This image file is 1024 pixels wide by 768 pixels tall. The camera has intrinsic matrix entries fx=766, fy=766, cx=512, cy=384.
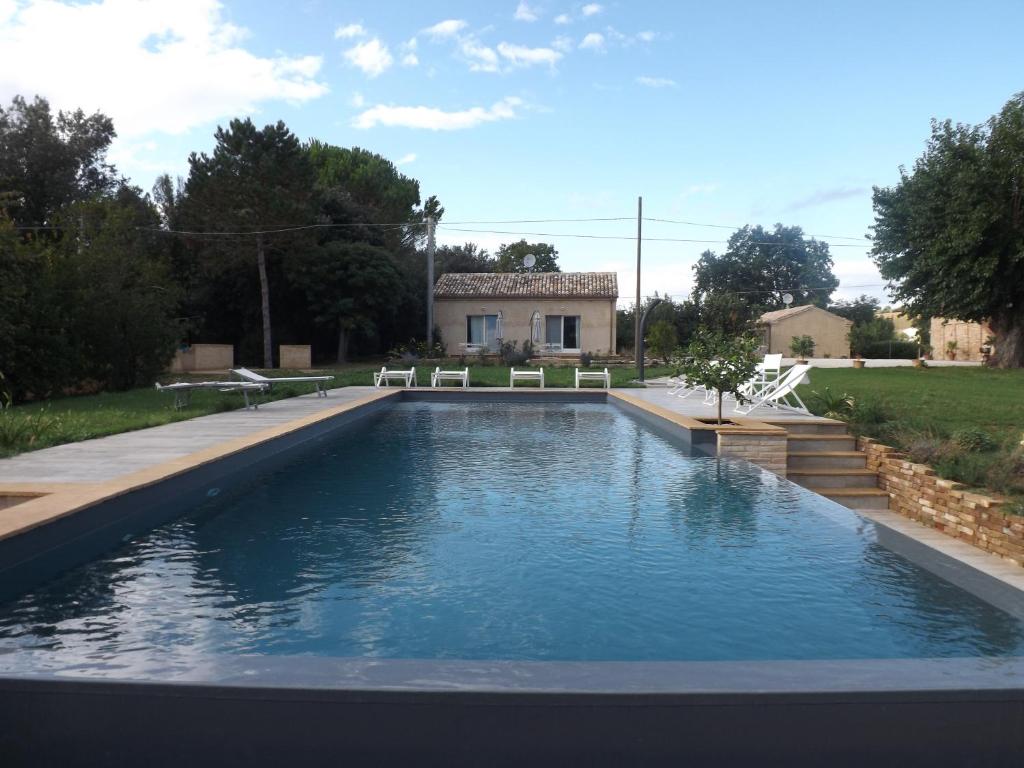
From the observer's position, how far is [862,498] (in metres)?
7.82

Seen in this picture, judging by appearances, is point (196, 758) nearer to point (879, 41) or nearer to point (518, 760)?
point (518, 760)

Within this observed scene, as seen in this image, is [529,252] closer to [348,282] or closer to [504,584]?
[348,282]

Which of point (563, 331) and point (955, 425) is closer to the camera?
point (955, 425)

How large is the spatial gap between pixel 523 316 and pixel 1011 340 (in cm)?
1710

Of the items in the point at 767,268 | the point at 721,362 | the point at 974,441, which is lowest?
the point at 974,441

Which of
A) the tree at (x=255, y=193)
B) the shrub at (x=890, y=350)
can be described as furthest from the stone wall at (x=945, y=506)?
the shrub at (x=890, y=350)

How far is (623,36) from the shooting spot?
59.2ft

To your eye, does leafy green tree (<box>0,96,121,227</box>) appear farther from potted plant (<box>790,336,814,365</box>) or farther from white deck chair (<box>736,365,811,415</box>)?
potted plant (<box>790,336,814,365</box>)

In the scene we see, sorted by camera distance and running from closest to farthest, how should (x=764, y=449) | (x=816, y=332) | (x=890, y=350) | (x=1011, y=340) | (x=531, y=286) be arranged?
(x=764, y=449) < (x=1011, y=340) < (x=531, y=286) < (x=890, y=350) < (x=816, y=332)

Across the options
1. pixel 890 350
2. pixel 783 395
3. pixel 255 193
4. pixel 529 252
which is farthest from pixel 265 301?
pixel 890 350

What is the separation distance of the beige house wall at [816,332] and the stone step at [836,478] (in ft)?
115

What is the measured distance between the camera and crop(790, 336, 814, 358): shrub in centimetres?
3938

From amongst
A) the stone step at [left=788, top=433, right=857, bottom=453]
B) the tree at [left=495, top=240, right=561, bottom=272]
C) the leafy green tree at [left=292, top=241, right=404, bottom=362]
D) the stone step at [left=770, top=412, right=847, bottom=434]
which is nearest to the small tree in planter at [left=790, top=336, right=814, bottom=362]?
the tree at [left=495, top=240, right=561, bottom=272]

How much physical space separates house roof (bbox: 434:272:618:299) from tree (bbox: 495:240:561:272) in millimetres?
18545
